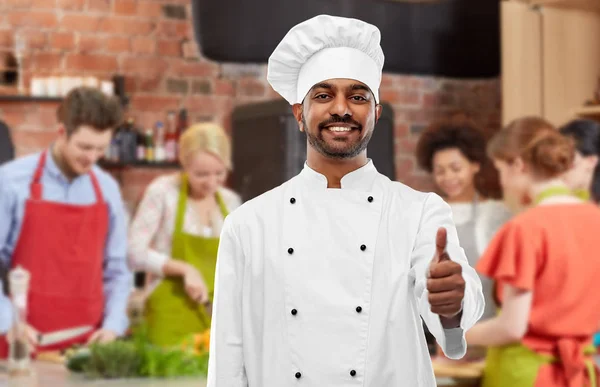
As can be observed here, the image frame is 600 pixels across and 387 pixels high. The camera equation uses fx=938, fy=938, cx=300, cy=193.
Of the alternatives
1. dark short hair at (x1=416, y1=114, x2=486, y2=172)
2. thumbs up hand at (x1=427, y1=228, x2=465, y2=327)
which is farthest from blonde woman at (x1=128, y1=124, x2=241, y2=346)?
thumbs up hand at (x1=427, y1=228, x2=465, y2=327)

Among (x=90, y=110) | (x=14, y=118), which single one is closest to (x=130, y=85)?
(x=14, y=118)

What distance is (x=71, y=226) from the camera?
8.73 ft

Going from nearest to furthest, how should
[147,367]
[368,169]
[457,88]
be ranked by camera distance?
[368,169] < [147,367] < [457,88]

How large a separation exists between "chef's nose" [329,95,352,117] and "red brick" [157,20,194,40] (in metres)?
2.59

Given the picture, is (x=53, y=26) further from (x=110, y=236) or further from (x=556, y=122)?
(x=556, y=122)

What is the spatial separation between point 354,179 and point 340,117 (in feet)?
0.29

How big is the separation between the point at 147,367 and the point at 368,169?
104cm

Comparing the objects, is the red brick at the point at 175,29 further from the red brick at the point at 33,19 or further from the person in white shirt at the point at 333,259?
the person in white shirt at the point at 333,259

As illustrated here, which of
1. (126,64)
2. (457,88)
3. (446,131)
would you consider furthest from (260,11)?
(457,88)

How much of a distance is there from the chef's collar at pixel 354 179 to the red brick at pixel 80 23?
96.1 inches

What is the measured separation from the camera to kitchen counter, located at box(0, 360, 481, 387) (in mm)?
1801

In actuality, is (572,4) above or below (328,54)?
above

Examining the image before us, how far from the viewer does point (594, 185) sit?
260 centimetres

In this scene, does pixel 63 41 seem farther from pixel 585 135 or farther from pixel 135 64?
pixel 585 135
